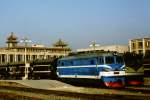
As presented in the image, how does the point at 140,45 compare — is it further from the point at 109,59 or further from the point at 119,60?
the point at 109,59

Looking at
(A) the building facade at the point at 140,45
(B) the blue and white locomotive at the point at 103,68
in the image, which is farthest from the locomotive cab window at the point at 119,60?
(A) the building facade at the point at 140,45

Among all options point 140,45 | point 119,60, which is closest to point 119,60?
point 119,60

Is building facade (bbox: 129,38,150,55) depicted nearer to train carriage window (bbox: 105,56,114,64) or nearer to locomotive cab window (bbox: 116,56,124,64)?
locomotive cab window (bbox: 116,56,124,64)

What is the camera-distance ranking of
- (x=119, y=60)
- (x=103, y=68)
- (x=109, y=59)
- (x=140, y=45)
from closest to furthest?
(x=103, y=68) < (x=109, y=59) < (x=119, y=60) < (x=140, y=45)

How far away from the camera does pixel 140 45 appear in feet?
377

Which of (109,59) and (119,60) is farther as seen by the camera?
(119,60)

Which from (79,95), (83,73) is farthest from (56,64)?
(79,95)

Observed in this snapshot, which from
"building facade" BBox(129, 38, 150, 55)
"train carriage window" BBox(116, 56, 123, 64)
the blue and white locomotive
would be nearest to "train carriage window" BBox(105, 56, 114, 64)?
the blue and white locomotive

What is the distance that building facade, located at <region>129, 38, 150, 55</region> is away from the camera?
111438 mm

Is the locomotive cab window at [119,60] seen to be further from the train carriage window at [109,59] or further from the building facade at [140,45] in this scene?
the building facade at [140,45]

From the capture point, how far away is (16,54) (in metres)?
146

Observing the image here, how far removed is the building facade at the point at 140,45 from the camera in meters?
111

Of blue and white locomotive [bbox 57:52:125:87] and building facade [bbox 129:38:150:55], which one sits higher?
building facade [bbox 129:38:150:55]

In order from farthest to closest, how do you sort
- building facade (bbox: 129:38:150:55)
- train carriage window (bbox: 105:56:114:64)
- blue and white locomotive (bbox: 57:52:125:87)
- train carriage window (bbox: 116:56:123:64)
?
1. building facade (bbox: 129:38:150:55)
2. train carriage window (bbox: 116:56:123:64)
3. train carriage window (bbox: 105:56:114:64)
4. blue and white locomotive (bbox: 57:52:125:87)
